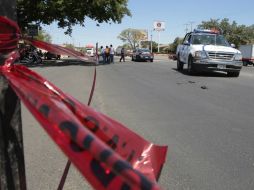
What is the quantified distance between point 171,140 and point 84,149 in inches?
218

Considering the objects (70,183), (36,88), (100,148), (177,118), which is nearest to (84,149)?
(100,148)

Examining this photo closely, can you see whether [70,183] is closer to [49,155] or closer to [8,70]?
[49,155]

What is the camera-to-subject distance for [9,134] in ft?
8.04

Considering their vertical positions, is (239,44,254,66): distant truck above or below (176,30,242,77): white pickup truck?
below

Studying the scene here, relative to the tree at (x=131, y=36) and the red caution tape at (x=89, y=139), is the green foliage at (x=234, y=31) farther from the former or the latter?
the red caution tape at (x=89, y=139)

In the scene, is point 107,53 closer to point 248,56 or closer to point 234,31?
point 248,56

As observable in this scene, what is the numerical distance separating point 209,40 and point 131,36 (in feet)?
501

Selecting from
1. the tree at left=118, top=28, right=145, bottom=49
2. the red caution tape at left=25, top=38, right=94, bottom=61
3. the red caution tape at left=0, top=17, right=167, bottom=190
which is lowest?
the tree at left=118, top=28, right=145, bottom=49

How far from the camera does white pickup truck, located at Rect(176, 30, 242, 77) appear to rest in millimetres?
20766

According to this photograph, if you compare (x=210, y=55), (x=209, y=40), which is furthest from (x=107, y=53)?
(x=210, y=55)

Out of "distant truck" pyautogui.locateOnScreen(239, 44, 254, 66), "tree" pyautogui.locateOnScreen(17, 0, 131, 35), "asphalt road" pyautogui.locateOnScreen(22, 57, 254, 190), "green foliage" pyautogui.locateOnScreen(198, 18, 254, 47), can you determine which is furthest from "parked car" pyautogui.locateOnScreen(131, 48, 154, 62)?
"green foliage" pyautogui.locateOnScreen(198, 18, 254, 47)

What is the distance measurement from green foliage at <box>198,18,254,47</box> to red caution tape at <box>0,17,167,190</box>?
105 metres

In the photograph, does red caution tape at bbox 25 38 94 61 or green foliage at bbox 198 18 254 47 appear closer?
red caution tape at bbox 25 38 94 61

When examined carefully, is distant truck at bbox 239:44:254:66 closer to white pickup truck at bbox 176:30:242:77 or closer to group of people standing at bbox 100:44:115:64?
group of people standing at bbox 100:44:115:64
